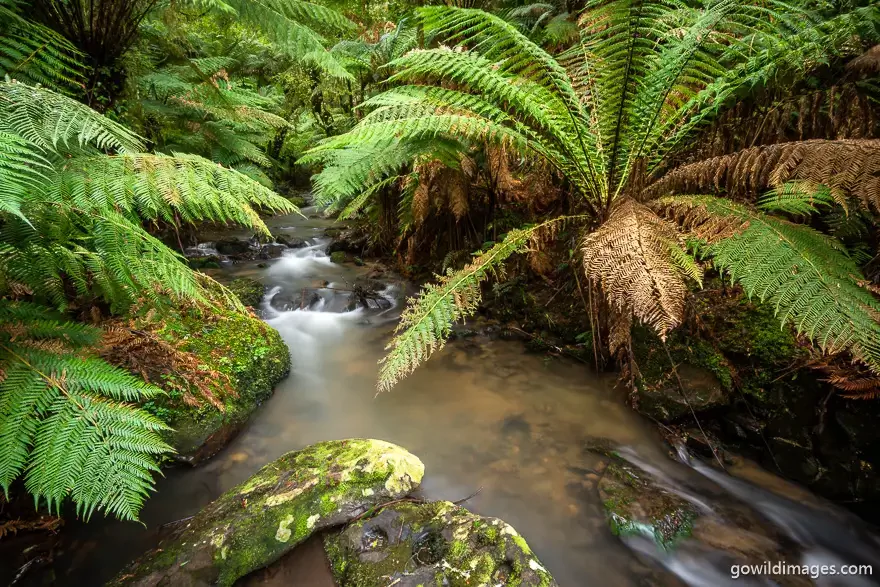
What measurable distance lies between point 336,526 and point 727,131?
2.94m

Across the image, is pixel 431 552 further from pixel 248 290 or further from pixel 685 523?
pixel 248 290

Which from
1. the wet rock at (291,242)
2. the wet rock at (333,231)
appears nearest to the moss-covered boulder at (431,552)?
the wet rock at (291,242)

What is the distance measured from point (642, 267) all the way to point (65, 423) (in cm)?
186

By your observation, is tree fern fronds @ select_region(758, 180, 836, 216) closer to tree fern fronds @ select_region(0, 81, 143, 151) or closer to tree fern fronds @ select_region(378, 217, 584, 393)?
tree fern fronds @ select_region(378, 217, 584, 393)

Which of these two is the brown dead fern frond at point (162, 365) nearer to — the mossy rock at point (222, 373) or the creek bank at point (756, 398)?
the mossy rock at point (222, 373)

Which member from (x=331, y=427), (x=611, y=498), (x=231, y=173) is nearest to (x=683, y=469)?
(x=611, y=498)

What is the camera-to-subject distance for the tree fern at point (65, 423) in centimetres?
102

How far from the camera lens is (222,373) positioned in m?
2.17

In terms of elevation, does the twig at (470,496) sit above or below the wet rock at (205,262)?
below

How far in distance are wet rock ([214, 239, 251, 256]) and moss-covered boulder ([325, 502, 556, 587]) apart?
4.61 m

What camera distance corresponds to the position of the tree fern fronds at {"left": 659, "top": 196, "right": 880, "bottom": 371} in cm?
118

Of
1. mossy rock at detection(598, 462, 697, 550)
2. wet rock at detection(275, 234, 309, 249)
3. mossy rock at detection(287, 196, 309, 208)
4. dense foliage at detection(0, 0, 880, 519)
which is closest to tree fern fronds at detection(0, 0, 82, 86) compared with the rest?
dense foliage at detection(0, 0, 880, 519)

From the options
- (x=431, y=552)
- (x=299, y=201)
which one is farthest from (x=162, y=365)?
(x=299, y=201)

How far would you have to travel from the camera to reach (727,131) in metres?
2.31
